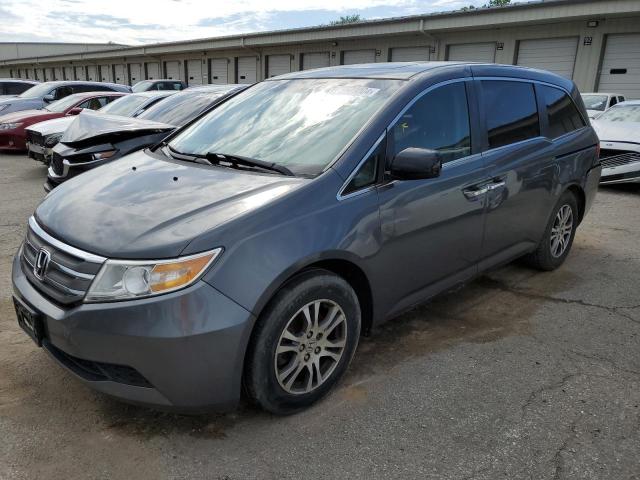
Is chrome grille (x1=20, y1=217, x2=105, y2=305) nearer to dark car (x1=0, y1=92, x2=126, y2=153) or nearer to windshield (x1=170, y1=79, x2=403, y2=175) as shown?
windshield (x1=170, y1=79, x2=403, y2=175)

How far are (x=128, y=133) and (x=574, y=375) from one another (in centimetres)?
524

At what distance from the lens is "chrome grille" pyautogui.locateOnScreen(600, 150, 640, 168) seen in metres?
8.10

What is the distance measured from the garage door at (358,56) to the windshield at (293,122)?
762 inches

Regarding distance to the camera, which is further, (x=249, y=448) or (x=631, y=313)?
(x=631, y=313)

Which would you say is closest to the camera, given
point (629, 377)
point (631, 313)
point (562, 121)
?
point (629, 377)

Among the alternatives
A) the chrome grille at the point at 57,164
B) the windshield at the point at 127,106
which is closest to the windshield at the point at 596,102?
the windshield at the point at 127,106

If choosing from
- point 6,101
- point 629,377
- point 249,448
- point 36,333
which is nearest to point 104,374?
point 36,333

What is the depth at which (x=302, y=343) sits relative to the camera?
2.56 metres

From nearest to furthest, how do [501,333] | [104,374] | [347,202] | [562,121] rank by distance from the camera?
[104,374] < [347,202] < [501,333] < [562,121]

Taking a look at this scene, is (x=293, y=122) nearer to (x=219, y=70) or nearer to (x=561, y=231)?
(x=561, y=231)

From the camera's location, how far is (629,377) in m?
3.02

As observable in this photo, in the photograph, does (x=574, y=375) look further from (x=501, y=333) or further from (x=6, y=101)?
(x=6, y=101)

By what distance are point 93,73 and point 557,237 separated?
47.5 m

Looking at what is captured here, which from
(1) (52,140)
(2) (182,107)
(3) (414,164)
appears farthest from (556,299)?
(1) (52,140)
